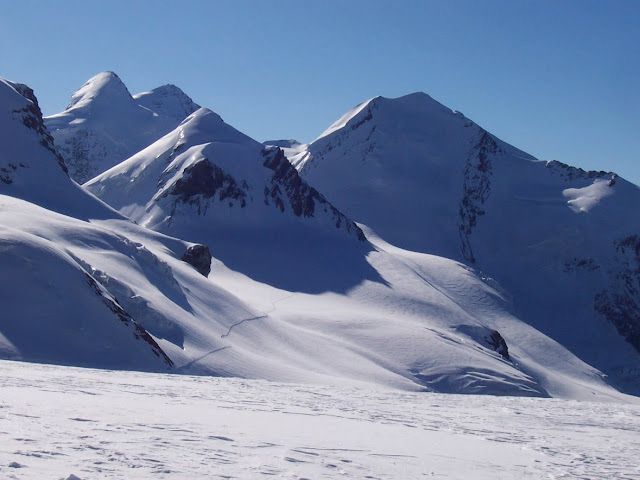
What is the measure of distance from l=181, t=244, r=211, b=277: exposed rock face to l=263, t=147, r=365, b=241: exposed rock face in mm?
35102

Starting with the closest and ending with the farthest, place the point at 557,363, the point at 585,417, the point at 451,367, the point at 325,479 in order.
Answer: the point at 325,479 < the point at 585,417 < the point at 451,367 < the point at 557,363

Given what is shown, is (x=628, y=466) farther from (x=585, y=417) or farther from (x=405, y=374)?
(x=405, y=374)

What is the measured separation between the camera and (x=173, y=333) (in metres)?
39.8

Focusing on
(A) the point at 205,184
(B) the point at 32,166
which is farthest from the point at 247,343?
(A) the point at 205,184

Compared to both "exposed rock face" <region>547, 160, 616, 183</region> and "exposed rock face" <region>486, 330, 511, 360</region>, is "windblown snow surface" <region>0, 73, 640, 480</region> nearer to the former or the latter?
"exposed rock face" <region>486, 330, 511, 360</region>

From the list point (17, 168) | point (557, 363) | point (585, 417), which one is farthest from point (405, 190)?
point (585, 417)

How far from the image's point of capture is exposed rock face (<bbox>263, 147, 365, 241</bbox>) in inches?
4063

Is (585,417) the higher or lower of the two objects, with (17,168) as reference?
lower

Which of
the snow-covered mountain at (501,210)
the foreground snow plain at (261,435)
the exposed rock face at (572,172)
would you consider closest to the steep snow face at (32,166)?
the foreground snow plain at (261,435)

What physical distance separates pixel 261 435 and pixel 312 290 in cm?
6784

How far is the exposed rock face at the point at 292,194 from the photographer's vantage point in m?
103

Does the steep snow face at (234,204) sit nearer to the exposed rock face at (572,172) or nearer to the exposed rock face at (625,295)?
the exposed rock face at (625,295)

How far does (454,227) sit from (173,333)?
105 m

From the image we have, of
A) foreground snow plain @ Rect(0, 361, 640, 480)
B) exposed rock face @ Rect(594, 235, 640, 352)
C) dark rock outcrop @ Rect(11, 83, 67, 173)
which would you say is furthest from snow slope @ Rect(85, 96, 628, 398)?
exposed rock face @ Rect(594, 235, 640, 352)
